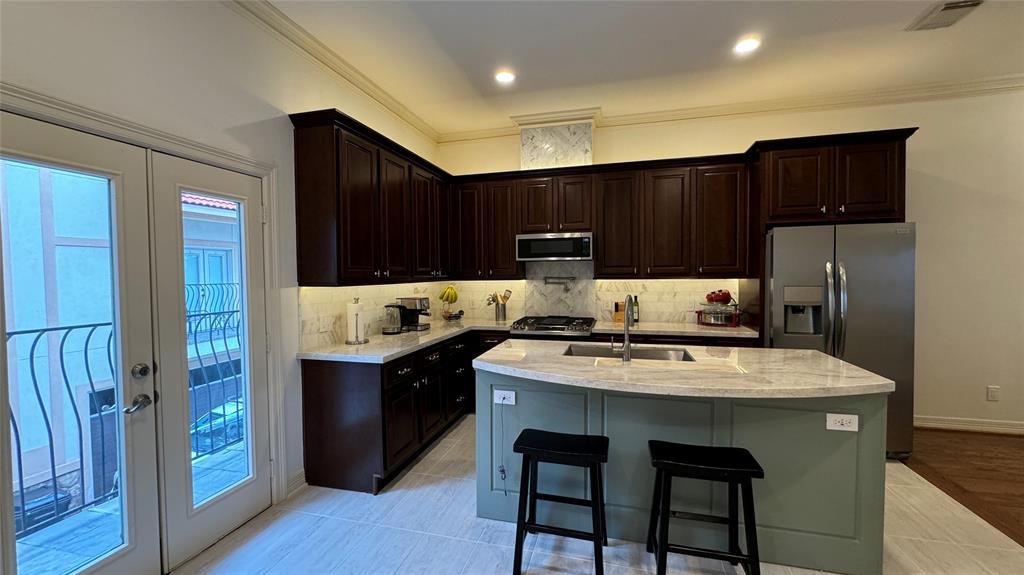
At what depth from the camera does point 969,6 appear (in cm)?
254

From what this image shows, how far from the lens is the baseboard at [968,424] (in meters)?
3.61

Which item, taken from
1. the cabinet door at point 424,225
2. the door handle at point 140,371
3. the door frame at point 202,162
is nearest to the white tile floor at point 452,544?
the door frame at point 202,162

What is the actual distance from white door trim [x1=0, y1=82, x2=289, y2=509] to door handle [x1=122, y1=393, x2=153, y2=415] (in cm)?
40

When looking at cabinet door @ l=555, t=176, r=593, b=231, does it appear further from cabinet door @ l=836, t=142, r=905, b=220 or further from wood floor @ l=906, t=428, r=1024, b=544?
wood floor @ l=906, t=428, r=1024, b=544

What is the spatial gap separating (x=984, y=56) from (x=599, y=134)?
3.09 meters

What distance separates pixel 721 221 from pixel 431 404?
325 centimetres

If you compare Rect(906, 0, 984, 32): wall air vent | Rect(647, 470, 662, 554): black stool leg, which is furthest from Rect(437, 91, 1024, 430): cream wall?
Rect(647, 470, 662, 554): black stool leg

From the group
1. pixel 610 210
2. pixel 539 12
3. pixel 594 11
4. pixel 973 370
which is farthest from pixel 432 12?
pixel 973 370

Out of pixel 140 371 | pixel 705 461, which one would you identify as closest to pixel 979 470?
pixel 705 461

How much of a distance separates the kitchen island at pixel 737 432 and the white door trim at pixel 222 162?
4.72 feet

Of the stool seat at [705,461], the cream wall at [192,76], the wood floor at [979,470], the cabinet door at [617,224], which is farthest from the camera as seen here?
the cabinet door at [617,224]

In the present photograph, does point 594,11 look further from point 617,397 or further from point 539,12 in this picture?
point 617,397

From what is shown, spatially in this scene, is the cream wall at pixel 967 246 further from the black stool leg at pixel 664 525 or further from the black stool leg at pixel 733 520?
the black stool leg at pixel 664 525

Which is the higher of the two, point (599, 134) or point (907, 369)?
point (599, 134)
